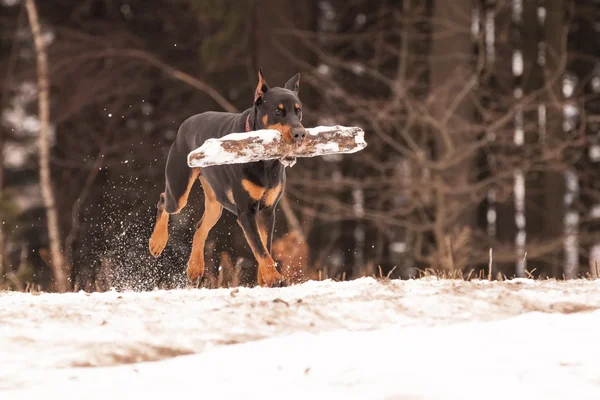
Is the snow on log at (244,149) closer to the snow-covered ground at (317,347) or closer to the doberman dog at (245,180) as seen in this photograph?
the doberman dog at (245,180)

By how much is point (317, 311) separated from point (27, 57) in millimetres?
17224

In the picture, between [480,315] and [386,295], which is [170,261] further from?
[480,315]

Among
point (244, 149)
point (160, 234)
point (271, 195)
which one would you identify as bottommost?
point (160, 234)

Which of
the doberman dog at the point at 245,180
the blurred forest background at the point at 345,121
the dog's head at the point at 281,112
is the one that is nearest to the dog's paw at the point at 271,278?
the doberman dog at the point at 245,180

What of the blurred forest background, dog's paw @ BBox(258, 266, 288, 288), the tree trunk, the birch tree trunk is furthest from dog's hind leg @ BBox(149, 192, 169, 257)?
the birch tree trunk

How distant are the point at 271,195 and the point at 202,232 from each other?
A: 4.26ft

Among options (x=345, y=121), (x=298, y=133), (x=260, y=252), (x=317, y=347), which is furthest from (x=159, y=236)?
(x=345, y=121)

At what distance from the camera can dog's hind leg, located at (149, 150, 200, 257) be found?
28.0ft

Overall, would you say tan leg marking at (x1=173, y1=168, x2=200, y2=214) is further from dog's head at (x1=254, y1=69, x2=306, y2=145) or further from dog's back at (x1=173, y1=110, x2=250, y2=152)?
dog's head at (x1=254, y1=69, x2=306, y2=145)

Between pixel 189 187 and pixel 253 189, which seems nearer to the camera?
pixel 253 189

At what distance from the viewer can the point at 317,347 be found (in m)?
4.56

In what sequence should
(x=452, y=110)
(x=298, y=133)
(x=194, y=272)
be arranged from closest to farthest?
(x=298, y=133)
(x=194, y=272)
(x=452, y=110)

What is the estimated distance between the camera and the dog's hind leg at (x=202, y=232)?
336 inches

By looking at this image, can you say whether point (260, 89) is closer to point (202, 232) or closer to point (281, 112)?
point (281, 112)
